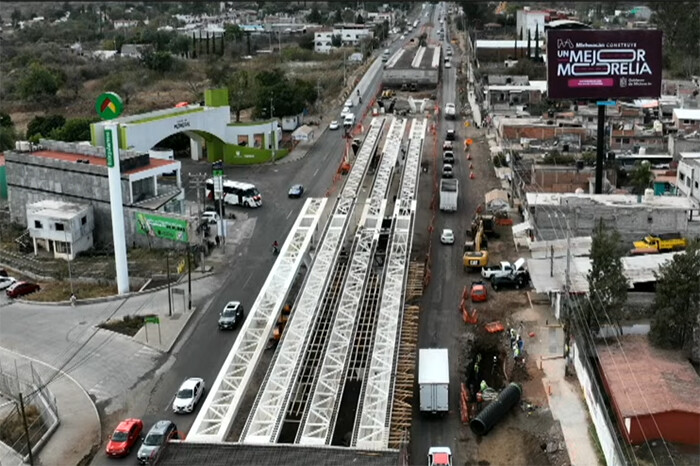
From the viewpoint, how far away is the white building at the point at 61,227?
95.5ft

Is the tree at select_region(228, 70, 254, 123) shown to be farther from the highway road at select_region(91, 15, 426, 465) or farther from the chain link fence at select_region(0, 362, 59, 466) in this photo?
the chain link fence at select_region(0, 362, 59, 466)

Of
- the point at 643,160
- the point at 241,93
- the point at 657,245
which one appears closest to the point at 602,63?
the point at 657,245

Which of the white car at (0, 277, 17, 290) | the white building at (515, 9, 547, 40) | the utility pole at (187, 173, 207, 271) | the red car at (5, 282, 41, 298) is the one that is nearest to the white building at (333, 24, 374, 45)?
the white building at (515, 9, 547, 40)

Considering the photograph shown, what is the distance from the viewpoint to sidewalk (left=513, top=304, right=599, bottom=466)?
1627cm

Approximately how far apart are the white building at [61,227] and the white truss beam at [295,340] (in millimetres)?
9428

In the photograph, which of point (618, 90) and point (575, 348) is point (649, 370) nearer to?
point (575, 348)

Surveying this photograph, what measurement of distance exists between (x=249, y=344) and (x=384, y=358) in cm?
331

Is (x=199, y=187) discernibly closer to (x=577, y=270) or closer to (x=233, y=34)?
(x=577, y=270)

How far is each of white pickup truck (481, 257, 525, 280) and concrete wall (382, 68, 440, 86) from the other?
4260 cm

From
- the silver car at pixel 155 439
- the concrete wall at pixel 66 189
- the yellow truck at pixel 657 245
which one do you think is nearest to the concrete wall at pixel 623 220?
the yellow truck at pixel 657 245

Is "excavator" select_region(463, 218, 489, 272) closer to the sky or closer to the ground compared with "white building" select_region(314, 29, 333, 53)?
closer to the ground

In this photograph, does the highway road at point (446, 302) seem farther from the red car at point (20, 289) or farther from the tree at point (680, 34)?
the tree at point (680, 34)

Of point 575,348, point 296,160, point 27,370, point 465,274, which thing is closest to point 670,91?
point 296,160

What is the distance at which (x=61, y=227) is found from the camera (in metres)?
29.1
